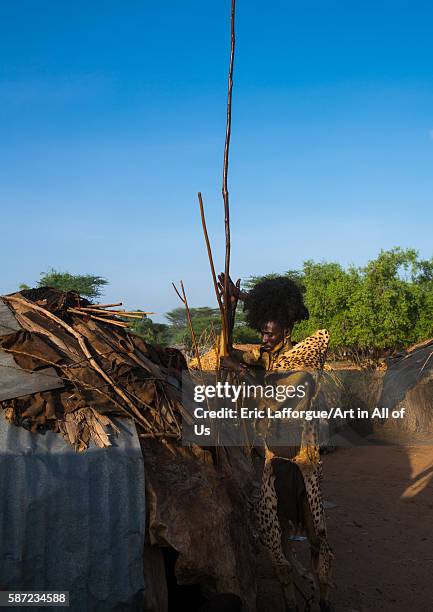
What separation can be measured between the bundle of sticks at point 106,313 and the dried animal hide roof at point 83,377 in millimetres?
35

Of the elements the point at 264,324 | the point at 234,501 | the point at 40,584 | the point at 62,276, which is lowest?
the point at 40,584

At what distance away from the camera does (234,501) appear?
3.98 m

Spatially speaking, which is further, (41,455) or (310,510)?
(310,510)

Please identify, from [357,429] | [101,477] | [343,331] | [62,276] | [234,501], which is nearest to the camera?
[101,477]

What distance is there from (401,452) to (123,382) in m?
7.61

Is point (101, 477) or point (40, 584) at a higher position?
point (101, 477)

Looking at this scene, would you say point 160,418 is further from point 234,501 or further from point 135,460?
point 234,501

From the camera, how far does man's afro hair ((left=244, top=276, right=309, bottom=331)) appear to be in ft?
12.8

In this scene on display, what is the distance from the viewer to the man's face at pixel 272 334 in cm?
387

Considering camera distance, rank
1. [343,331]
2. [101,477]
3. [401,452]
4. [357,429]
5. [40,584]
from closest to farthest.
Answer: [40,584] → [101,477] → [401,452] → [357,429] → [343,331]

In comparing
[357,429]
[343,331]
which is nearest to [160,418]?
[357,429]

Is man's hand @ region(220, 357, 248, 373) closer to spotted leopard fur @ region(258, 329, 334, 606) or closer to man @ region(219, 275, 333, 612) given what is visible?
man @ region(219, 275, 333, 612)

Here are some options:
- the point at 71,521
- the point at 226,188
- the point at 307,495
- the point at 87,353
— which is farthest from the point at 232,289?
the point at 71,521

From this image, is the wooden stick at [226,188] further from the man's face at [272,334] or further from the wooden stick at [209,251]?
the man's face at [272,334]
